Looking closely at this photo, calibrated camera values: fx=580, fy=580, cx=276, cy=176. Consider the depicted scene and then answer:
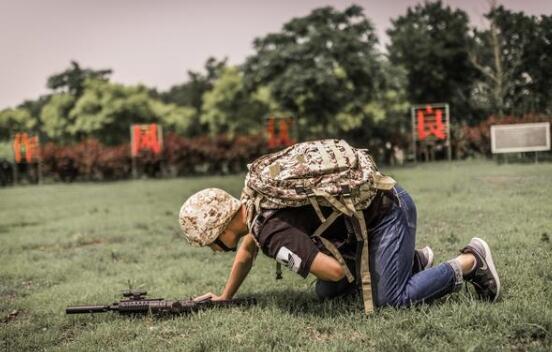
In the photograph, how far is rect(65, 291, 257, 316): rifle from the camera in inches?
156

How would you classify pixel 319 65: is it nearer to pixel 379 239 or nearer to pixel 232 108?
pixel 379 239

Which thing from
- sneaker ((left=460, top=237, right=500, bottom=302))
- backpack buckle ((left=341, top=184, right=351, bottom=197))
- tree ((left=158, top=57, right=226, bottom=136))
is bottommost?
sneaker ((left=460, top=237, right=500, bottom=302))

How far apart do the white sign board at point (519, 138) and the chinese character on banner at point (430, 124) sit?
9554 mm

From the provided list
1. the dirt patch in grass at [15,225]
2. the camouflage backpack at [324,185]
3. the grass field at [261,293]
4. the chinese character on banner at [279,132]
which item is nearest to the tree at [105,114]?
the chinese character on banner at [279,132]

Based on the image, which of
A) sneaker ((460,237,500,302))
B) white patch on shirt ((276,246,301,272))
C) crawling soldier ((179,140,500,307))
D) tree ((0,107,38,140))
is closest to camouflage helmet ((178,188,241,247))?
A: crawling soldier ((179,140,500,307))

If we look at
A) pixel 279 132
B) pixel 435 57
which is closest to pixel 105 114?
pixel 279 132

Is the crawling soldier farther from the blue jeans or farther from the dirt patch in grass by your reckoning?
the dirt patch in grass

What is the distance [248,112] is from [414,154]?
16886mm

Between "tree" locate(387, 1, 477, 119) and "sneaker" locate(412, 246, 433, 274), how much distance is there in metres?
32.7

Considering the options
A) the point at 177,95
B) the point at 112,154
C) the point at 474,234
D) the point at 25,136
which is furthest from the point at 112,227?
the point at 177,95

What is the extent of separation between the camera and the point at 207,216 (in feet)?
11.9

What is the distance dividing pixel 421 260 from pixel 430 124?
2327 centimetres

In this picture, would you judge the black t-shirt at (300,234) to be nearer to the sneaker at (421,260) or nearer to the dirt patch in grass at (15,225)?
the sneaker at (421,260)

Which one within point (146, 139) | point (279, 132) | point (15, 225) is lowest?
point (15, 225)
